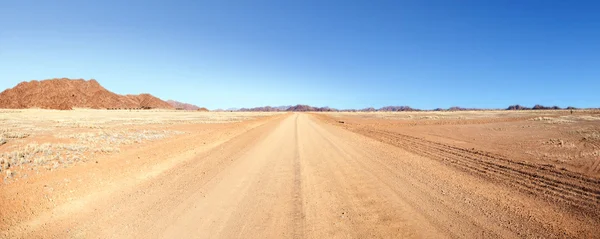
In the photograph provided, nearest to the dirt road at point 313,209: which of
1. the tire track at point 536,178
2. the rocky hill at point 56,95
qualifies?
the tire track at point 536,178

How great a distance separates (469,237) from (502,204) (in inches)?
84.8

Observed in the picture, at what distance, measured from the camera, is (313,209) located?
567 cm

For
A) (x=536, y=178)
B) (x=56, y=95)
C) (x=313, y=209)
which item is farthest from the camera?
(x=56, y=95)

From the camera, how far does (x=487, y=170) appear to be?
919 centimetres

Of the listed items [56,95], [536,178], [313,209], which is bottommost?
[313,209]

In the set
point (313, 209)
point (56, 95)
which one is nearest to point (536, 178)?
point (313, 209)

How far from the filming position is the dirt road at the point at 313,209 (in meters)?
4.78

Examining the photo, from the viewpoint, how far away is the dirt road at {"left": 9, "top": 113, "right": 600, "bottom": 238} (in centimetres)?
478

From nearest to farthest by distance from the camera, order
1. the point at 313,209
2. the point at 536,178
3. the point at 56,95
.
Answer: the point at 313,209
the point at 536,178
the point at 56,95

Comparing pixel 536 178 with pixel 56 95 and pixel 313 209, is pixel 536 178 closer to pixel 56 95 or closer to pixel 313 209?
pixel 313 209

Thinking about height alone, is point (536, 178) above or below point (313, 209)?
above

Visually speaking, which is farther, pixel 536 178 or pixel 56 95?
pixel 56 95

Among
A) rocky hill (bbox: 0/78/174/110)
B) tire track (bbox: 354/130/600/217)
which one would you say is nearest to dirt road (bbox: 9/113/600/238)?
tire track (bbox: 354/130/600/217)

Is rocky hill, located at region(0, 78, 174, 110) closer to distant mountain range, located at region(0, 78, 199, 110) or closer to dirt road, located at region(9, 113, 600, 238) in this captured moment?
distant mountain range, located at region(0, 78, 199, 110)
